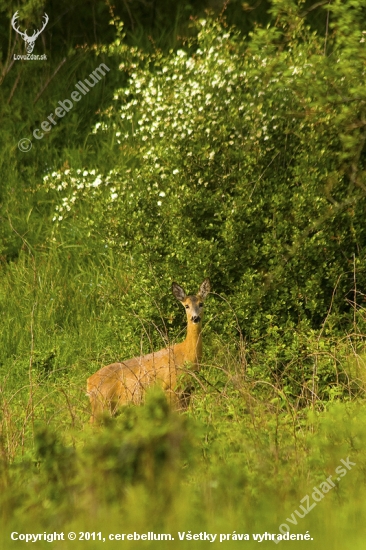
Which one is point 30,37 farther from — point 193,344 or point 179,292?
point 193,344

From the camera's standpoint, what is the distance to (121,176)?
35.9ft

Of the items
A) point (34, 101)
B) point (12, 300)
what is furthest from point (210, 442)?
point (34, 101)

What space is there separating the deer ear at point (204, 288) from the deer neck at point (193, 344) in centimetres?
32

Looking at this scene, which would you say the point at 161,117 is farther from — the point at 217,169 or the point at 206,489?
the point at 206,489

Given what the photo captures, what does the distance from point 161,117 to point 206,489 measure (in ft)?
19.5

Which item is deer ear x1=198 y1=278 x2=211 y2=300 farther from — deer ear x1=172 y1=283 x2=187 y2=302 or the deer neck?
the deer neck

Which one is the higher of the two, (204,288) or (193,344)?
(204,288)

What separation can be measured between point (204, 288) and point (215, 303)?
65cm

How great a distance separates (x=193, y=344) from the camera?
29.2ft

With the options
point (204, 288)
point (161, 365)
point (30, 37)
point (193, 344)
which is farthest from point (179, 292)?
point (30, 37)

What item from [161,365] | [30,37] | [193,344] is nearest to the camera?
[161,365]

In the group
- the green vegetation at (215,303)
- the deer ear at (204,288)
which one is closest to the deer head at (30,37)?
the green vegetation at (215,303)

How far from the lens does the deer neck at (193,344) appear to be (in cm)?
884

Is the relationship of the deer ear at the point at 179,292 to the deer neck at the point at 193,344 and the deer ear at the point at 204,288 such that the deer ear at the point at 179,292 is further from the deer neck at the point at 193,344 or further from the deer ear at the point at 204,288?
the deer neck at the point at 193,344
